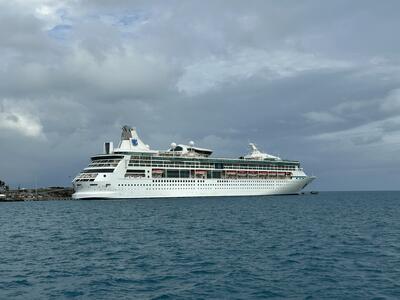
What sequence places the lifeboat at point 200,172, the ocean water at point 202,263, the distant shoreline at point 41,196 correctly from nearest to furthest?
the ocean water at point 202,263 → the lifeboat at point 200,172 → the distant shoreline at point 41,196

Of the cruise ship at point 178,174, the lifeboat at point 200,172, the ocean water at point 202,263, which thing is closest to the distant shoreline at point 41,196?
the cruise ship at point 178,174

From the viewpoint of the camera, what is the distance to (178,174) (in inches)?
4203

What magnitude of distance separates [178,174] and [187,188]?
3.95 metres

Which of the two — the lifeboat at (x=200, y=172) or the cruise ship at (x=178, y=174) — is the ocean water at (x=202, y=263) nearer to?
the cruise ship at (x=178, y=174)

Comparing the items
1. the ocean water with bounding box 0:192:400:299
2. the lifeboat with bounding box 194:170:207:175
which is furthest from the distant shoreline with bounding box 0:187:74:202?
the ocean water with bounding box 0:192:400:299

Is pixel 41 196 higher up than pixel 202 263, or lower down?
higher up

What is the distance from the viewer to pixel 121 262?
2655 centimetres

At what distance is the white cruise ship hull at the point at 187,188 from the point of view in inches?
3743

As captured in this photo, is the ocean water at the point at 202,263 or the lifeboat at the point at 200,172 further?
the lifeboat at the point at 200,172

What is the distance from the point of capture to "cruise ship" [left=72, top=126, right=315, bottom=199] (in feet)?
316

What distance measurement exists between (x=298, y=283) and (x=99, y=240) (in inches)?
757

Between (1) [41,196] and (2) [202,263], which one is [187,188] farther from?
(2) [202,263]

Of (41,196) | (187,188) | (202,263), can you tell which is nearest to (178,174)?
(187,188)

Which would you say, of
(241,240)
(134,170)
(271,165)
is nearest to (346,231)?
(241,240)
